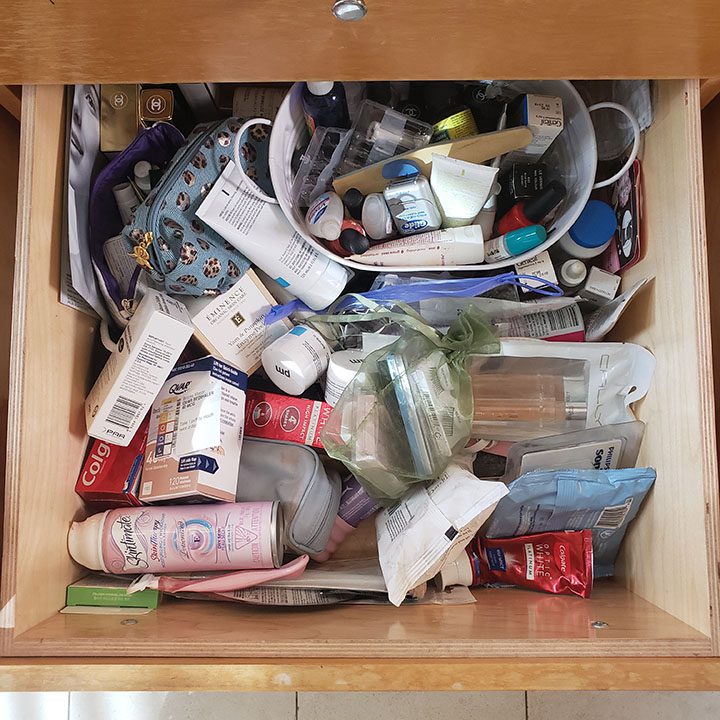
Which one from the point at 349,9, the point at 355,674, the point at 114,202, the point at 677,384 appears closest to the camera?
the point at 349,9

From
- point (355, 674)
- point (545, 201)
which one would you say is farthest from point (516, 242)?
point (355, 674)

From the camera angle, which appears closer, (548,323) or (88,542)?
(88,542)

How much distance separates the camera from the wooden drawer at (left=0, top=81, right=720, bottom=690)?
650 millimetres

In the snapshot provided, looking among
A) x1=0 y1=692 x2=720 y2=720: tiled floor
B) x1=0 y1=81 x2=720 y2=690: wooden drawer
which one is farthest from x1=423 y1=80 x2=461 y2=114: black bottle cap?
x1=0 y1=692 x2=720 y2=720: tiled floor

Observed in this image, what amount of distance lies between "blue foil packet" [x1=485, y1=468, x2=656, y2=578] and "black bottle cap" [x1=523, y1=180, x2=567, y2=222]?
0.28m

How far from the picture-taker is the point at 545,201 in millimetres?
842

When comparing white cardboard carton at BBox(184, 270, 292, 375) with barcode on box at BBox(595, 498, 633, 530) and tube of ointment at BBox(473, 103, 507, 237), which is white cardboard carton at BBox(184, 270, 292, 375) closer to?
tube of ointment at BBox(473, 103, 507, 237)

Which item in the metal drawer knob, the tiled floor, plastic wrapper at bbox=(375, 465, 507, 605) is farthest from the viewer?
the tiled floor

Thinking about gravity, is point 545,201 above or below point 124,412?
above

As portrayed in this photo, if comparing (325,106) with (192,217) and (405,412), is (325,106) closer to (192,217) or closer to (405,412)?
(192,217)

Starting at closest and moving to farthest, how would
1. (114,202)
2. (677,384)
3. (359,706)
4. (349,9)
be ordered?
(349,9), (677,384), (114,202), (359,706)

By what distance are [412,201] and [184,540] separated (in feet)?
1.43

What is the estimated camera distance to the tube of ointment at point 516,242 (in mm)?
840

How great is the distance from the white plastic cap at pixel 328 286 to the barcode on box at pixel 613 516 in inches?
15.0
